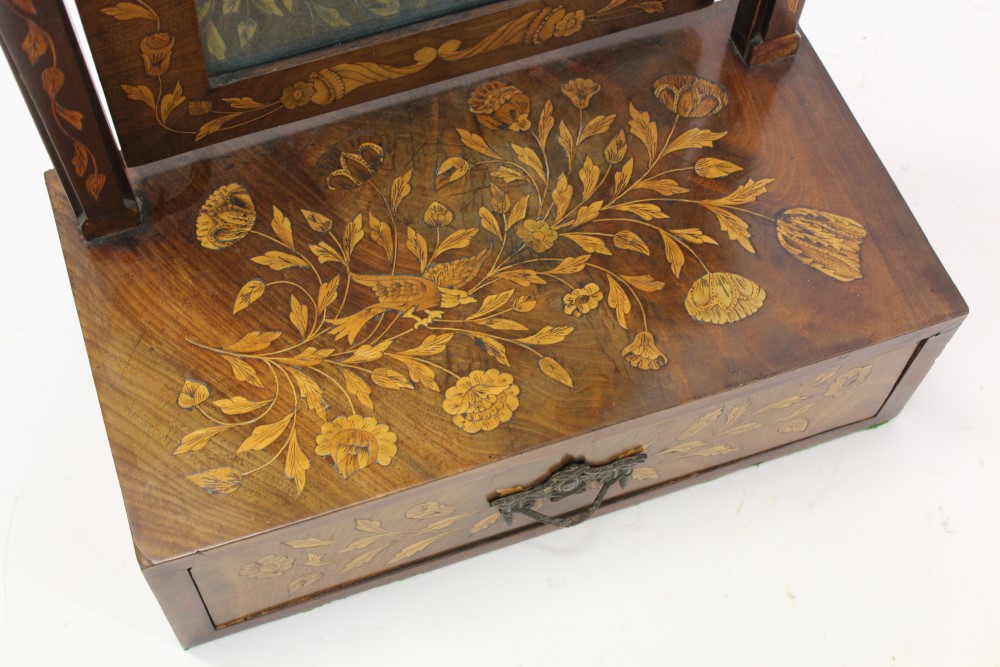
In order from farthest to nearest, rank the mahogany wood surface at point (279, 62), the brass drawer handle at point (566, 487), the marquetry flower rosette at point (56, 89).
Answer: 1. the brass drawer handle at point (566, 487)
2. the mahogany wood surface at point (279, 62)
3. the marquetry flower rosette at point (56, 89)

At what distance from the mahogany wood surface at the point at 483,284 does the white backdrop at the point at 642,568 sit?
0.12 metres

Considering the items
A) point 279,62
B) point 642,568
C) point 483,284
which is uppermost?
point 279,62

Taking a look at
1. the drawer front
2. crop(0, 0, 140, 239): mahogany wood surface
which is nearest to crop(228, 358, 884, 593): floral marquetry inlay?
the drawer front

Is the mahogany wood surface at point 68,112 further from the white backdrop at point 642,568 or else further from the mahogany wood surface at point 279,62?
the white backdrop at point 642,568

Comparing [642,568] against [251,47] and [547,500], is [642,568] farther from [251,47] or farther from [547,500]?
[251,47]

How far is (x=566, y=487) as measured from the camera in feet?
5.67

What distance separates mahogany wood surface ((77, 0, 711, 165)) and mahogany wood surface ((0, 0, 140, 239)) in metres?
0.05

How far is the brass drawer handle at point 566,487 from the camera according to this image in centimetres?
170

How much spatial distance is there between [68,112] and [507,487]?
2.18 feet

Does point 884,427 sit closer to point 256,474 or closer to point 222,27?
point 256,474

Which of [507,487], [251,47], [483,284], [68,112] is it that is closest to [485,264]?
[483,284]

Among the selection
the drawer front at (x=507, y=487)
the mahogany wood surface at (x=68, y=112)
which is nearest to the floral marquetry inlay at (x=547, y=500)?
the drawer front at (x=507, y=487)

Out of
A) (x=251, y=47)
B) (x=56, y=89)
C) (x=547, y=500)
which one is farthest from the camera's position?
(x=547, y=500)

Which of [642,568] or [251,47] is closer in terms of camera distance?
[251,47]
